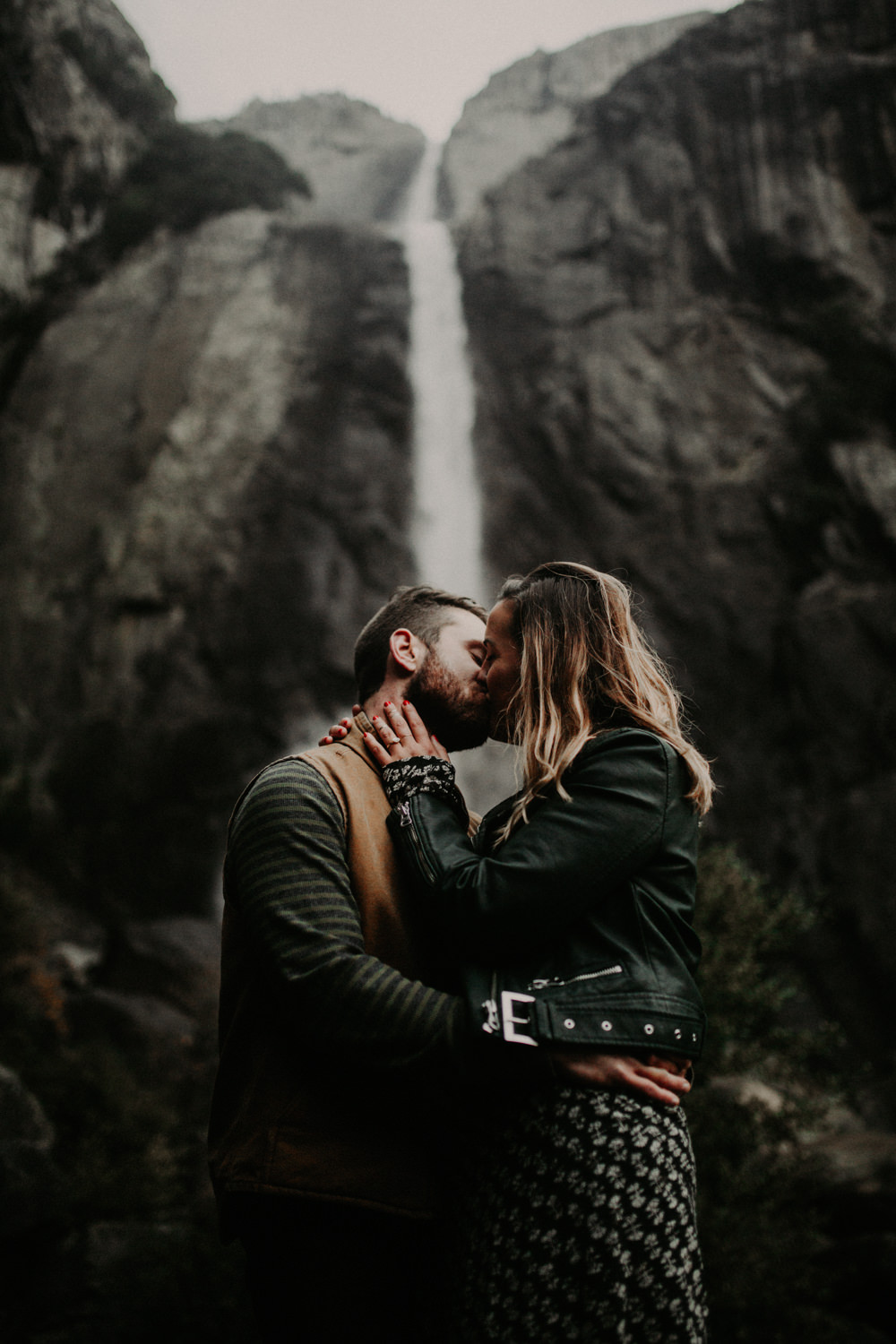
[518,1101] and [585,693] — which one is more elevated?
[585,693]

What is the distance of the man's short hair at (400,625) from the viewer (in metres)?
2.57

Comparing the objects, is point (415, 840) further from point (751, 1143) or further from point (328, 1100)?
point (751, 1143)

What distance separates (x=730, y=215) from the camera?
17203 mm

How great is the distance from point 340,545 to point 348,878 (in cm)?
1413

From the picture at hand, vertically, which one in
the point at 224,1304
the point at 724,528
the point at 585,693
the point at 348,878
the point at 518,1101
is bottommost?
the point at 224,1304

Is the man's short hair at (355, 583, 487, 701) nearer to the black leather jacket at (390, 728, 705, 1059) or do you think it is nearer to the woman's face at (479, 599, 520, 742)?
the woman's face at (479, 599, 520, 742)

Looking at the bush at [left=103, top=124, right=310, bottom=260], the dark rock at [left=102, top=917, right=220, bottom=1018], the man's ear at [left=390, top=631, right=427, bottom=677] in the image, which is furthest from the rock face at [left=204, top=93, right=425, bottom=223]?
the man's ear at [left=390, top=631, right=427, bottom=677]

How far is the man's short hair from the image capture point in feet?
8.43

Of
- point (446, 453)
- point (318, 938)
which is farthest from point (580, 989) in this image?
point (446, 453)

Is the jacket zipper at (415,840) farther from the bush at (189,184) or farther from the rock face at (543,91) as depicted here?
the rock face at (543,91)

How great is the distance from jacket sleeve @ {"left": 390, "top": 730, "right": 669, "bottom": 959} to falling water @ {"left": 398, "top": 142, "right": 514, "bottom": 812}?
11.6 metres

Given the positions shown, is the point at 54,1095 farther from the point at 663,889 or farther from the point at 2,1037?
the point at 663,889

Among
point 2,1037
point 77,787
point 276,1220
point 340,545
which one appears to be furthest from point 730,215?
point 276,1220

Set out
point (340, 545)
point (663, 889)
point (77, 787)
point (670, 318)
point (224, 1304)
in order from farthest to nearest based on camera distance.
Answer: point (670, 318)
point (340, 545)
point (77, 787)
point (224, 1304)
point (663, 889)
